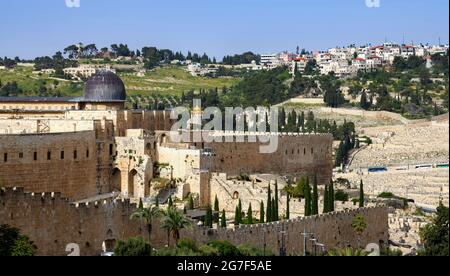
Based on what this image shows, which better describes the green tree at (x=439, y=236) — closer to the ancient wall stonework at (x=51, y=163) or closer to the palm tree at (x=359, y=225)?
the palm tree at (x=359, y=225)

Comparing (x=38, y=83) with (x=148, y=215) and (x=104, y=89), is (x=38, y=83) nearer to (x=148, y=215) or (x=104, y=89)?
(x=104, y=89)

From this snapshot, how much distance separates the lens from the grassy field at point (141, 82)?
11075 cm

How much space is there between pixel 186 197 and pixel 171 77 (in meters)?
98.3

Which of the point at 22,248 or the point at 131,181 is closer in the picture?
the point at 22,248

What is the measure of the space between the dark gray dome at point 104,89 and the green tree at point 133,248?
2045 centimetres

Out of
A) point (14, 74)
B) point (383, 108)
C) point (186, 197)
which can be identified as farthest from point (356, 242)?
point (14, 74)

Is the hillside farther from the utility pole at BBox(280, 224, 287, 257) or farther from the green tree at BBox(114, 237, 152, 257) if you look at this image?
the green tree at BBox(114, 237, 152, 257)

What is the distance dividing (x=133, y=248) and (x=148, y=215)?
12.4ft

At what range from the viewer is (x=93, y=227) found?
33.7 meters

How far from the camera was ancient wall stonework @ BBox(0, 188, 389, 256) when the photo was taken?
31516 mm

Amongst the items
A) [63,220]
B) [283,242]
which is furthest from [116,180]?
[63,220]

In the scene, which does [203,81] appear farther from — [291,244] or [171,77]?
[291,244]

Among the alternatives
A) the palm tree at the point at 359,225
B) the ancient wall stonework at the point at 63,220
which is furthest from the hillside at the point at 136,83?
the ancient wall stonework at the point at 63,220

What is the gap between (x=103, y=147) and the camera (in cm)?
4700
